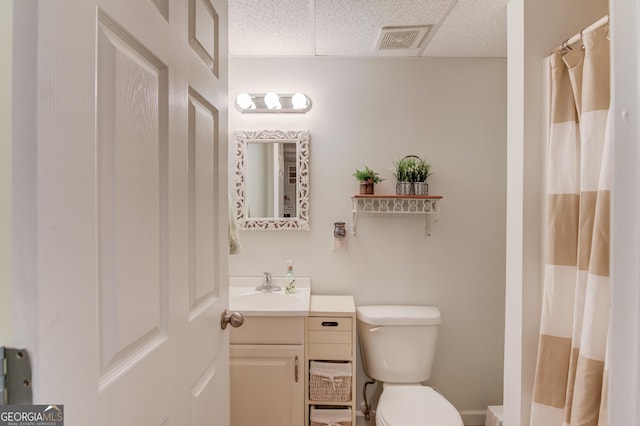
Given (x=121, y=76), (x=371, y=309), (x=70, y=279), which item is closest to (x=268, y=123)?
(x=371, y=309)

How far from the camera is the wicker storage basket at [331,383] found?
1694 millimetres

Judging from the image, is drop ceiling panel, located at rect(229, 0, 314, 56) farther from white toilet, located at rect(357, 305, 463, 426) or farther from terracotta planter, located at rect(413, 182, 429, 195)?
white toilet, located at rect(357, 305, 463, 426)

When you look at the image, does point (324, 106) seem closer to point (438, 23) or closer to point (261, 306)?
point (438, 23)

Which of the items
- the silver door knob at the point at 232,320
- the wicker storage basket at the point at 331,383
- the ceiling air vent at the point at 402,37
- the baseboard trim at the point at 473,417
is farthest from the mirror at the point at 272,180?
the baseboard trim at the point at 473,417

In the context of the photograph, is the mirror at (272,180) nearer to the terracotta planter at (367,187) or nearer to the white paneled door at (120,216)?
the terracotta planter at (367,187)

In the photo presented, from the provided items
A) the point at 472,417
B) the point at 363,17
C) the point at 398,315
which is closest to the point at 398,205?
the point at 398,315

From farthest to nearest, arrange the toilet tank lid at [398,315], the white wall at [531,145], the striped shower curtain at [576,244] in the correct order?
1. the toilet tank lid at [398,315]
2. the white wall at [531,145]
3. the striped shower curtain at [576,244]

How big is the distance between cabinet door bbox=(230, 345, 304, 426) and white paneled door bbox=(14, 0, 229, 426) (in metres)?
0.78

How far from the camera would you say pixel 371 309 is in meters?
1.95

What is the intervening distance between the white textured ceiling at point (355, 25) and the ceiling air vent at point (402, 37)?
0.12 ft

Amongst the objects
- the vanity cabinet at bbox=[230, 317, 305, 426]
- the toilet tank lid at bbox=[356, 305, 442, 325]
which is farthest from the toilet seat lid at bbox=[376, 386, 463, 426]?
the vanity cabinet at bbox=[230, 317, 305, 426]

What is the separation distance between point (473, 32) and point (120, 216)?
6.45ft

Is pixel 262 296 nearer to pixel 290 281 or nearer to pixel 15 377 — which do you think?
pixel 290 281

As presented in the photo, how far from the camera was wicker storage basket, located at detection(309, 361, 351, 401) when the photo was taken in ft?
5.56
